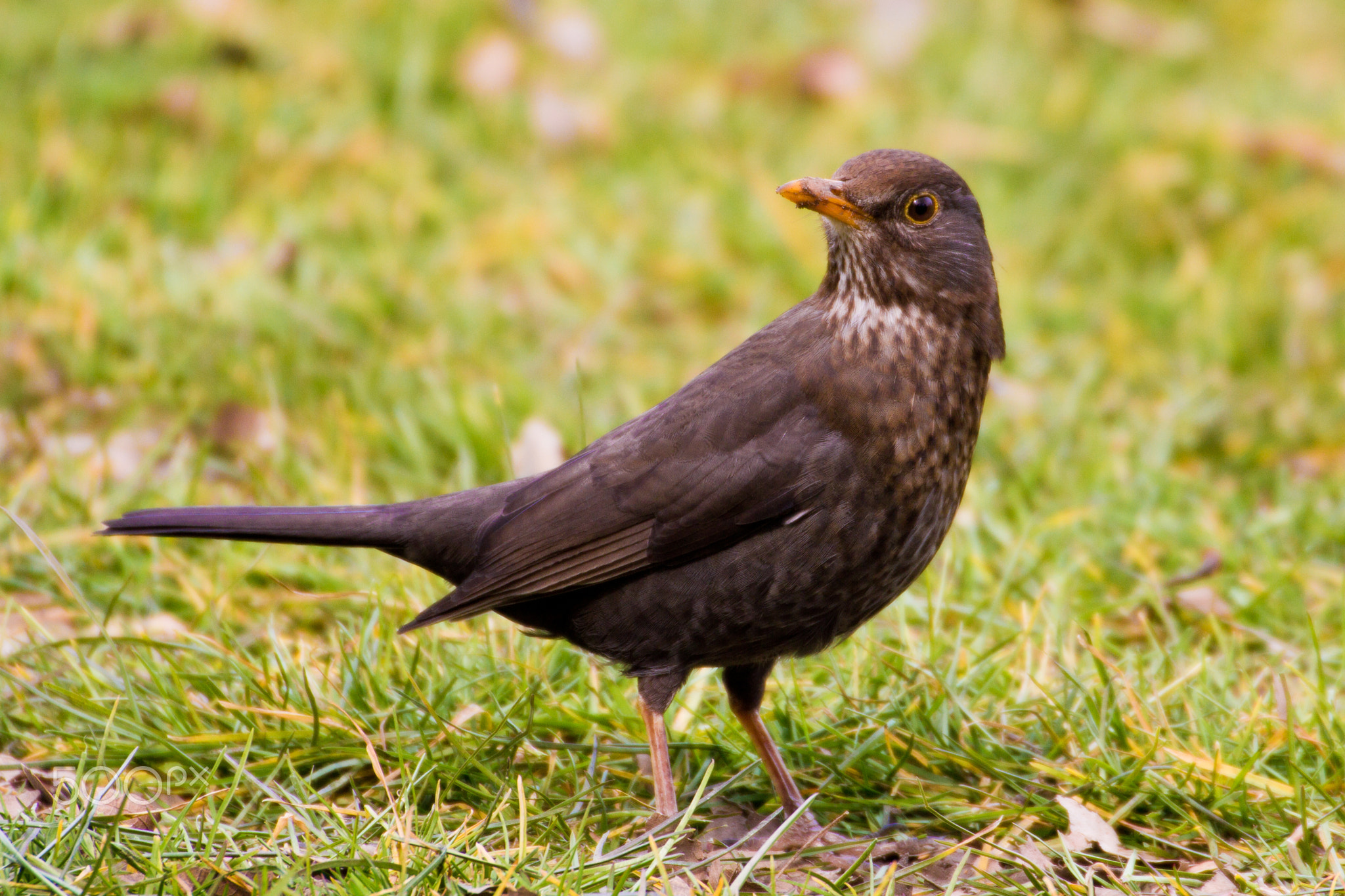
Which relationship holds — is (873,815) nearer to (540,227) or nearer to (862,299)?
(862,299)

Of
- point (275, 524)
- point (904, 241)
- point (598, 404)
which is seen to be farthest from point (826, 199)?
point (598, 404)

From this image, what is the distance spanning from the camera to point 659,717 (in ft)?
10.6

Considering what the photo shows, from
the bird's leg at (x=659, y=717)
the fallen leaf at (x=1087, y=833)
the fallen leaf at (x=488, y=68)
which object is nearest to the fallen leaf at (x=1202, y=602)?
the fallen leaf at (x=1087, y=833)

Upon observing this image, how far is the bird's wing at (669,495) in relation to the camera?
3170mm

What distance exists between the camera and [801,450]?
3150 mm

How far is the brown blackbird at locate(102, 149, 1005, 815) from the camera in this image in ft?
10.2

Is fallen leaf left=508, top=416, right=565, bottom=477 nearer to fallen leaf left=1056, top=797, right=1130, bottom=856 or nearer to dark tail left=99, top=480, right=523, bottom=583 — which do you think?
dark tail left=99, top=480, right=523, bottom=583

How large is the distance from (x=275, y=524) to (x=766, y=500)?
3.83 ft

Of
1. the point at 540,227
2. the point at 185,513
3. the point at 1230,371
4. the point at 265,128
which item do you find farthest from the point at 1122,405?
the point at 265,128

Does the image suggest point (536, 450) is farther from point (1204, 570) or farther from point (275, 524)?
point (1204, 570)

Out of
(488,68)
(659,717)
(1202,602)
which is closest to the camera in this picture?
(659,717)

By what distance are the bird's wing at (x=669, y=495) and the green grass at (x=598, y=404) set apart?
310 mm

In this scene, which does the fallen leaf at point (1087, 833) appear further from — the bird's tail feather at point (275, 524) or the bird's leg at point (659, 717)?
the bird's tail feather at point (275, 524)

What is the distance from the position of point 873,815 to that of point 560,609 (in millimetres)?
857
